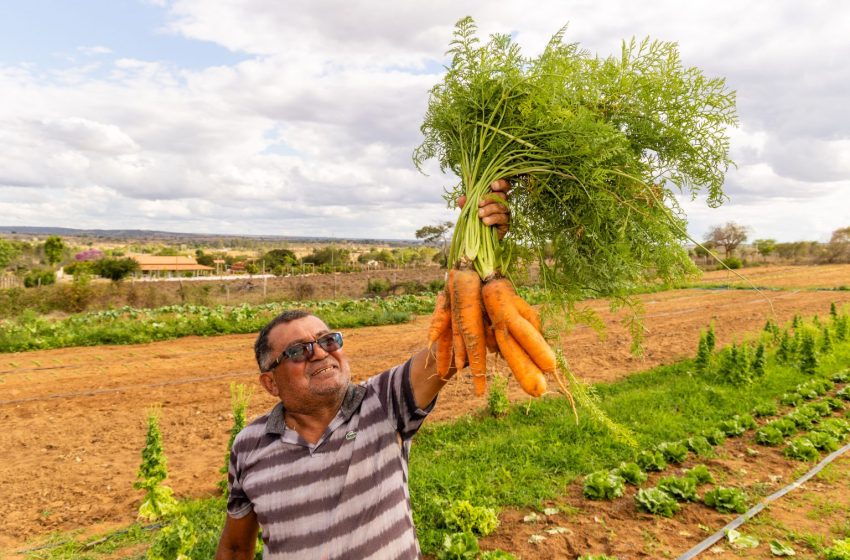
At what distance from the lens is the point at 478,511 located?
4.66 metres

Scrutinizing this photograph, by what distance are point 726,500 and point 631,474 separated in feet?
3.00

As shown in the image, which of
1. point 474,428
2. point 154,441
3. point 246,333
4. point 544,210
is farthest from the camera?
point 246,333

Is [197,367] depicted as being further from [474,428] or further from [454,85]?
[454,85]

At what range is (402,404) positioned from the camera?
2387 mm

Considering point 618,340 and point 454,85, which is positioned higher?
point 454,85

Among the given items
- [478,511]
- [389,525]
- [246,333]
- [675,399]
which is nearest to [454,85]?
[389,525]

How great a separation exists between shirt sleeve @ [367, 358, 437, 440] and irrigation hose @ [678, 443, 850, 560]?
128 inches

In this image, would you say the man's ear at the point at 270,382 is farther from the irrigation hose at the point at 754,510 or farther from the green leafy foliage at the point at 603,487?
the green leafy foliage at the point at 603,487

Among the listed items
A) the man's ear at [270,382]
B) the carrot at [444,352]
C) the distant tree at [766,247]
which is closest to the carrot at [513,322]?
the carrot at [444,352]

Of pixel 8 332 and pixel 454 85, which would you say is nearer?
pixel 454 85

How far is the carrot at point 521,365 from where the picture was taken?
2.30 metres

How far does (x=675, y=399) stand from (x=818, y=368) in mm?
4064

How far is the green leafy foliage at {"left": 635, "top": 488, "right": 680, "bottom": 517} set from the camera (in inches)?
198

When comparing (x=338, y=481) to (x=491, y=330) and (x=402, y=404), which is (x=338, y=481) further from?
→ (x=491, y=330)
